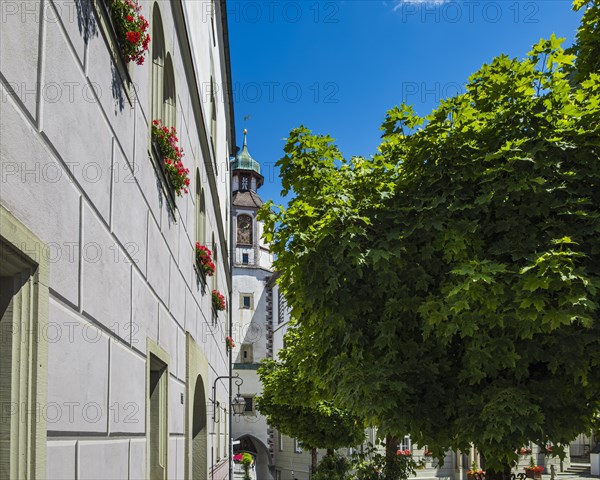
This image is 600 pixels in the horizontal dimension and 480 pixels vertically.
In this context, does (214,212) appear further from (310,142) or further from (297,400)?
(297,400)

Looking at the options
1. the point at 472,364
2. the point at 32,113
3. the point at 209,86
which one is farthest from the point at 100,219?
the point at 209,86

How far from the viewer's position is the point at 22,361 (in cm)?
300

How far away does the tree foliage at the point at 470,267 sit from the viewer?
27.5 ft

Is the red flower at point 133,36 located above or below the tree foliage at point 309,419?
above

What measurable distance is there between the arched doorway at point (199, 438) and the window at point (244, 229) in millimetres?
49174

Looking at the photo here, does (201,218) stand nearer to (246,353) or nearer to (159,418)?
(159,418)

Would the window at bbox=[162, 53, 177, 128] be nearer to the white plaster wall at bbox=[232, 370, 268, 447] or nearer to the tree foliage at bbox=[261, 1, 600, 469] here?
the tree foliage at bbox=[261, 1, 600, 469]

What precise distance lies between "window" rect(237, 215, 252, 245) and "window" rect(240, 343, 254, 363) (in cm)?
846

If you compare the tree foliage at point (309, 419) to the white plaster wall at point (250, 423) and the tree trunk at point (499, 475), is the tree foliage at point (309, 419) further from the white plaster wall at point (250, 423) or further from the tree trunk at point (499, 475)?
the white plaster wall at point (250, 423)

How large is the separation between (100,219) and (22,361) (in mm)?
1457

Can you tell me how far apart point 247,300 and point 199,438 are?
4823 centimetres

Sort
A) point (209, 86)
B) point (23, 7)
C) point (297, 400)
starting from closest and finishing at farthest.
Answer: point (23, 7) → point (209, 86) → point (297, 400)

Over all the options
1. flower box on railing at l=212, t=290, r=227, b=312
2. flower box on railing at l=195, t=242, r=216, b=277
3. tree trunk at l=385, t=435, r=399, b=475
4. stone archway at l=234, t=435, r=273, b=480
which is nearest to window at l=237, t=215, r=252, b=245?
stone archway at l=234, t=435, r=273, b=480

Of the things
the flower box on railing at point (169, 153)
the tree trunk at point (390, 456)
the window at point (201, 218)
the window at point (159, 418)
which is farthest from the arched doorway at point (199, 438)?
the tree trunk at point (390, 456)
